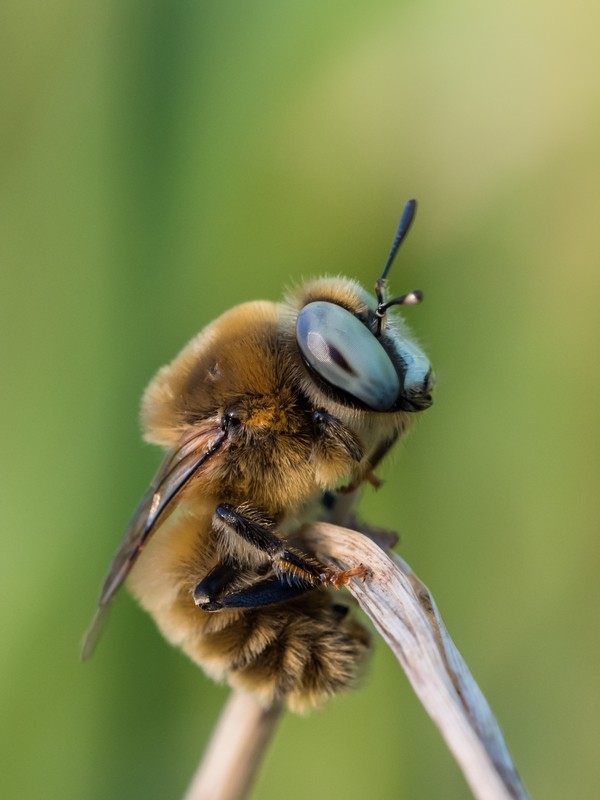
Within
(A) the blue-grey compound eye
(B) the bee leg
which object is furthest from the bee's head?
(B) the bee leg

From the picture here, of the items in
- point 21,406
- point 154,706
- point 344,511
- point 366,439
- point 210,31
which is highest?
point 210,31

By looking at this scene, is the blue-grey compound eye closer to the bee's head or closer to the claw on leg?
the bee's head

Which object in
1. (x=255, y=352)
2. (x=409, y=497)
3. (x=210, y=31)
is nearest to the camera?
(x=255, y=352)

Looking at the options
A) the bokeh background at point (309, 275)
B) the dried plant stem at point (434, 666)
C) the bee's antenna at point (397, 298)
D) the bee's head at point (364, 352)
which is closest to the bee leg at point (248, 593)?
the dried plant stem at point (434, 666)

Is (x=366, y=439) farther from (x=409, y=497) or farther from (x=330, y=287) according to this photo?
(x=409, y=497)

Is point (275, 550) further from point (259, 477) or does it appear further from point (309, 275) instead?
point (309, 275)

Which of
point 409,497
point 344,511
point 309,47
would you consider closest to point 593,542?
point 409,497

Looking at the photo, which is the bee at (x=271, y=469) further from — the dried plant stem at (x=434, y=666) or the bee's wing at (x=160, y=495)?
the dried plant stem at (x=434, y=666)

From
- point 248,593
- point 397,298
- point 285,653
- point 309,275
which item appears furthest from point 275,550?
point 309,275
